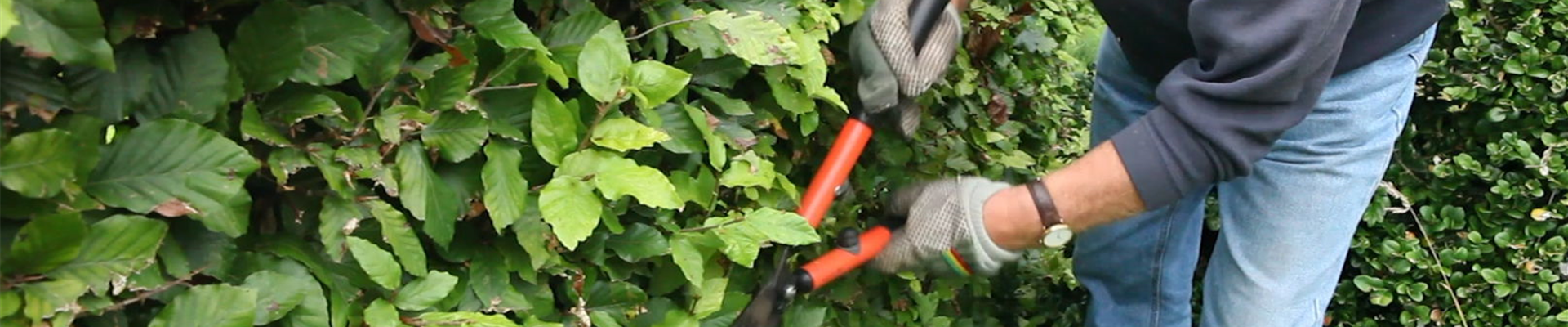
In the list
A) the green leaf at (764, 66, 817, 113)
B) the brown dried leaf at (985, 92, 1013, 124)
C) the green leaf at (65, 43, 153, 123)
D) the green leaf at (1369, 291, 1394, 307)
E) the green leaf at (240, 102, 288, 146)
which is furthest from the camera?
the green leaf at (1369, 291, 1394, 307)

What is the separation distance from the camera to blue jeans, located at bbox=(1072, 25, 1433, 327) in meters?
2.06

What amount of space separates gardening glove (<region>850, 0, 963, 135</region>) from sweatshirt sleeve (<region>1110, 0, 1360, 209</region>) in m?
0.36

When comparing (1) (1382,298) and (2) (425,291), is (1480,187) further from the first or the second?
(2) (425,291)

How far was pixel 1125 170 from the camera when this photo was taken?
5.65ft

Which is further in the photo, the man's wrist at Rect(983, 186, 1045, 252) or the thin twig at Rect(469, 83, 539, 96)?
the man's wrist at Rect(983, 186, 1045, 252)

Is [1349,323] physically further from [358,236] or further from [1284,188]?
[358,236]

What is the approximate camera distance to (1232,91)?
5.25 ft

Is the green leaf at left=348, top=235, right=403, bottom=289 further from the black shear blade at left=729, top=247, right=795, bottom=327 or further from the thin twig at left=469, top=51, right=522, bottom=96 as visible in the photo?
the black shear blade at left=729, top=247, right=795, bottom=327

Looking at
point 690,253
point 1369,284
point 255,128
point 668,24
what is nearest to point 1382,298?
point 1369,284

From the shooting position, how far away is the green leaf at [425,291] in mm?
1298

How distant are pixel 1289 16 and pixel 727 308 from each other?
806 mm

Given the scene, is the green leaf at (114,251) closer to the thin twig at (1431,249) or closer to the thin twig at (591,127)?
the thin twig at (591,127)

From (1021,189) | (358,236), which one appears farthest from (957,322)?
(358,236)

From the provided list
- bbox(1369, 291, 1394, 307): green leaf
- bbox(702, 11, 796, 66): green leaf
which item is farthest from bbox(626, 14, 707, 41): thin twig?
bbox(1369, 291, 1394, 307): green leaf
